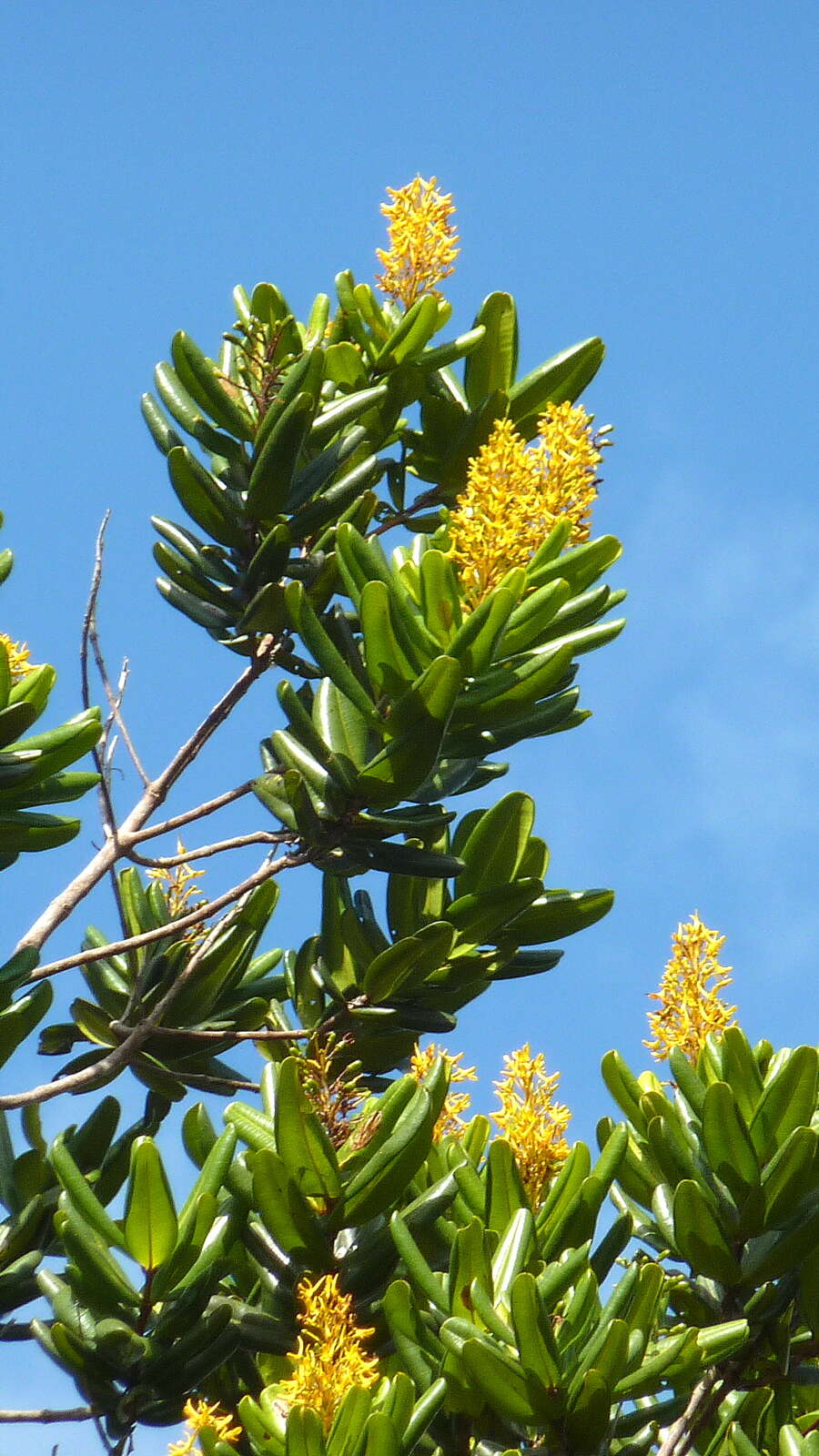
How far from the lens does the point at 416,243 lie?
5195mm

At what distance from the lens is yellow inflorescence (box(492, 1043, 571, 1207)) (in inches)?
156

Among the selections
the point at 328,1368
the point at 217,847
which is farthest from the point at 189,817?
the point at 328,1368

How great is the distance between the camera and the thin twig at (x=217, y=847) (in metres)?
4.63

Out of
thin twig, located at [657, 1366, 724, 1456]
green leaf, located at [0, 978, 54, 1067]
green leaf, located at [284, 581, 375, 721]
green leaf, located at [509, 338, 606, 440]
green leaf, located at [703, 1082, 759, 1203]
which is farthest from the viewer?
green leaf, located at [509, 338, 606, 440]

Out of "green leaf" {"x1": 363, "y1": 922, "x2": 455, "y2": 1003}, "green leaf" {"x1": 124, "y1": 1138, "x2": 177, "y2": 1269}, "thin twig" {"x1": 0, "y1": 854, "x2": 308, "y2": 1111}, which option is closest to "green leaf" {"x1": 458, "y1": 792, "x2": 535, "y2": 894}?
"green leaf" {"x1": 363, "y1": 922, "x2": 455, "y2": 1003}

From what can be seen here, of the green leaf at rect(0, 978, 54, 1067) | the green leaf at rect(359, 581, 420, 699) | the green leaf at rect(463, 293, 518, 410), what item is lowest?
the green leaf at rect(0, 978, 54, 1067)

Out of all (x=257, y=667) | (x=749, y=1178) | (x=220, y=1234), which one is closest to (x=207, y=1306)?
(x=220, y=1234)

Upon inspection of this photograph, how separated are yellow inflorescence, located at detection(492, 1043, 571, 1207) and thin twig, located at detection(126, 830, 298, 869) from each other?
994 millimetres

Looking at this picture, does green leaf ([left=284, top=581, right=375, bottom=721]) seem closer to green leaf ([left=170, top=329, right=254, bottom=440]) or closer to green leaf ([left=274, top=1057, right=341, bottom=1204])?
green leaf ([left=170, top=329, right=254, bottom=440])

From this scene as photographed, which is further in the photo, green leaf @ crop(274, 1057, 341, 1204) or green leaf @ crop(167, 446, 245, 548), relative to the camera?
green leaf @ crop(167, 446, 245, 548)

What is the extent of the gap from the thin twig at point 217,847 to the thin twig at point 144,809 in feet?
0.21

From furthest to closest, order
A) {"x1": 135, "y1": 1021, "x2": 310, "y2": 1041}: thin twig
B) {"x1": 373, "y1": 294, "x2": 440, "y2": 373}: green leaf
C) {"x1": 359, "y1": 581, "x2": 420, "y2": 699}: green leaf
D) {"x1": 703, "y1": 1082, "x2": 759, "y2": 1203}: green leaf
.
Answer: {"x1": 373, "y1": 294, "x2": 440, "y2": 373}: green leaf, {"x1": 135, "y1": 1021, "x2": 310, "y2": 1041}: thin twig, {"x1": 359, "y1": 581, "x2": 420, "y2": 699}: green leaf, {"x1": 703, "y1": 1082, "x2": 759, "y2": 1203}: green leaf

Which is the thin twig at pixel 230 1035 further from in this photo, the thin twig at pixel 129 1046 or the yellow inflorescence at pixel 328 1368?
the yellow inflorescence at pixel 328 1368

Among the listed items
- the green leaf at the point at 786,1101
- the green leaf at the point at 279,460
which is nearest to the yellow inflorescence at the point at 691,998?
the green leaf at the point at 786,1101
